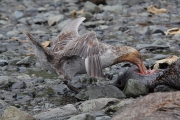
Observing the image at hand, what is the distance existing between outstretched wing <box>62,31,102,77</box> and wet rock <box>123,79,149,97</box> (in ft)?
1.70

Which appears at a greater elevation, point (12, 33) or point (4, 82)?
point (12, 33)

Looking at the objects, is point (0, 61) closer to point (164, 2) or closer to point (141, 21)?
point (141, 21)

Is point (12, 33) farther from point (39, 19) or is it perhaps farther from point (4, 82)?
point (4, 82)

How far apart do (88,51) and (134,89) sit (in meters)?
1.08

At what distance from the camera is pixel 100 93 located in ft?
24.0

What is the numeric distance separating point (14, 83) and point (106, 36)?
4629 millimetres

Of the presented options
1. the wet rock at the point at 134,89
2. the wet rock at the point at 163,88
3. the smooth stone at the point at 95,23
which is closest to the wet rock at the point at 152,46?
the smooth stone at the point at 95,23

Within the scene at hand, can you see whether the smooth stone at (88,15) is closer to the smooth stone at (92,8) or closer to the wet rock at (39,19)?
the smooth stone at (92,8)

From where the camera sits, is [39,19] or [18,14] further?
[18,14]

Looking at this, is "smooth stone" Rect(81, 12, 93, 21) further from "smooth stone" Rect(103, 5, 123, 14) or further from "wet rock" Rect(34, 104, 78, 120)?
"wet rock" Rect(34, 104, 78, 120)

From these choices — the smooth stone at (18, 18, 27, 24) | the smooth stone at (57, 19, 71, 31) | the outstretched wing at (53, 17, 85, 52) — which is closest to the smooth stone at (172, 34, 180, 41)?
the outstretched wing at (53, 17, 85, 52)

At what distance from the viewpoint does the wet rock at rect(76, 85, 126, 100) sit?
7246 millimetres

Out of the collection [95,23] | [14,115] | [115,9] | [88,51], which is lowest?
[14,115]

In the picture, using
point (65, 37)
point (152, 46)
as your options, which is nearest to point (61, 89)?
point (65, 37)
